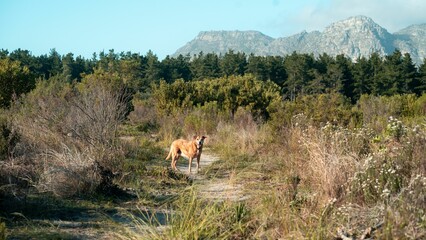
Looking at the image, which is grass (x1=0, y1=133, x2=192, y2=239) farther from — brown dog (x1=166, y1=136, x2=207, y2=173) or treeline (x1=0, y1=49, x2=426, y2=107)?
treeline (x1=0, y1=49, x2=426, y2=107)

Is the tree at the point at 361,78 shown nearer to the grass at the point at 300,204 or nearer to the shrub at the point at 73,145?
the shrub at the point at 73,145

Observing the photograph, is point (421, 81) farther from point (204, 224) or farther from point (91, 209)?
point (204, 224)

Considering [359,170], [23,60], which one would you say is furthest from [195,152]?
[23,60]

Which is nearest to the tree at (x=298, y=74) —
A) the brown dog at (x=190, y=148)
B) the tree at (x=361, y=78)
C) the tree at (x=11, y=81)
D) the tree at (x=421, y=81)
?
the tree at (x=361, y=78)

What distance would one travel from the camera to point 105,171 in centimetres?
846

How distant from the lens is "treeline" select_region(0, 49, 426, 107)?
5141 cm

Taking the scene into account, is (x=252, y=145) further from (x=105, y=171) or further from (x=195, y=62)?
(x=195, y=62)

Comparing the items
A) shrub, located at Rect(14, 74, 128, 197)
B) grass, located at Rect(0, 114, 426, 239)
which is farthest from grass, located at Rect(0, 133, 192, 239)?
shrub, located at Rect(14, 74, 128, 197)

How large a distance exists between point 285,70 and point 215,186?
5256 centimetres

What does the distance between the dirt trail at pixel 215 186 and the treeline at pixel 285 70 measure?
3153 centimetres

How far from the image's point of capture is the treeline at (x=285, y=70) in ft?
169

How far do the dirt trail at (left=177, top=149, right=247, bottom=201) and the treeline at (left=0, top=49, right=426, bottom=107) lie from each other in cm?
3153

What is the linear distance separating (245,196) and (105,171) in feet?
8.39

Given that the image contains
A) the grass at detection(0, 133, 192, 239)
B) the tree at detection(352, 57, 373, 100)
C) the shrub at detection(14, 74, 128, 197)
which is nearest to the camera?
the grass at detection(0, 133, 192, 239)
